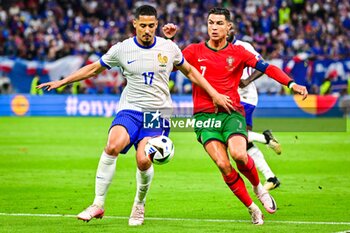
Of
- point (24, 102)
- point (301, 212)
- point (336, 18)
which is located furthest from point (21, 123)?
point (301, 212)

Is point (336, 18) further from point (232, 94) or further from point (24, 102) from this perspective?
point (232, 94)

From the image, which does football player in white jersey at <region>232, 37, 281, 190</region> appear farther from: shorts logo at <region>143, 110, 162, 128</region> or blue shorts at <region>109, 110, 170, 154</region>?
blue shorts at <region>109, 110, 170, 154</region>

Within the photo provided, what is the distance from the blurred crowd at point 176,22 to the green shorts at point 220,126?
2576 cm

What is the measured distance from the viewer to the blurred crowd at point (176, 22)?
37.5m

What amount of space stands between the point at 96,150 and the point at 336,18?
68.2ft

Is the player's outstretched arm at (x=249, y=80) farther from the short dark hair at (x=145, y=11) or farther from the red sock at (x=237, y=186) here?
the short dark hair at (x=145, y=11)

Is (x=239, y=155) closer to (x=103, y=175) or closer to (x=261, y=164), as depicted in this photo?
(x=103, y=175)

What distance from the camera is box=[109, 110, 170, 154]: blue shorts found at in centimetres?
976

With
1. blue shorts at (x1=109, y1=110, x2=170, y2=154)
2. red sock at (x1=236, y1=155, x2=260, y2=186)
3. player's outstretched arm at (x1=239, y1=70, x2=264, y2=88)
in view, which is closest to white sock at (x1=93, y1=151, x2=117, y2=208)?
Result: blue shorts at (x1=109, y1=110, x2=170, y2=154)

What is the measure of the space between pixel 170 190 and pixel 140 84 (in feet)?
13.2

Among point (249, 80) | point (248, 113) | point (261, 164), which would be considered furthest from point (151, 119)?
point (248, 113)

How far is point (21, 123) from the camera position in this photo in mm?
29484

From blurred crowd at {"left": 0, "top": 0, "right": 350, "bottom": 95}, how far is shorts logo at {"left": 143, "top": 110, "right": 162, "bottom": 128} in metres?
26.2

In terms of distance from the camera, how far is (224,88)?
34.0 feet
